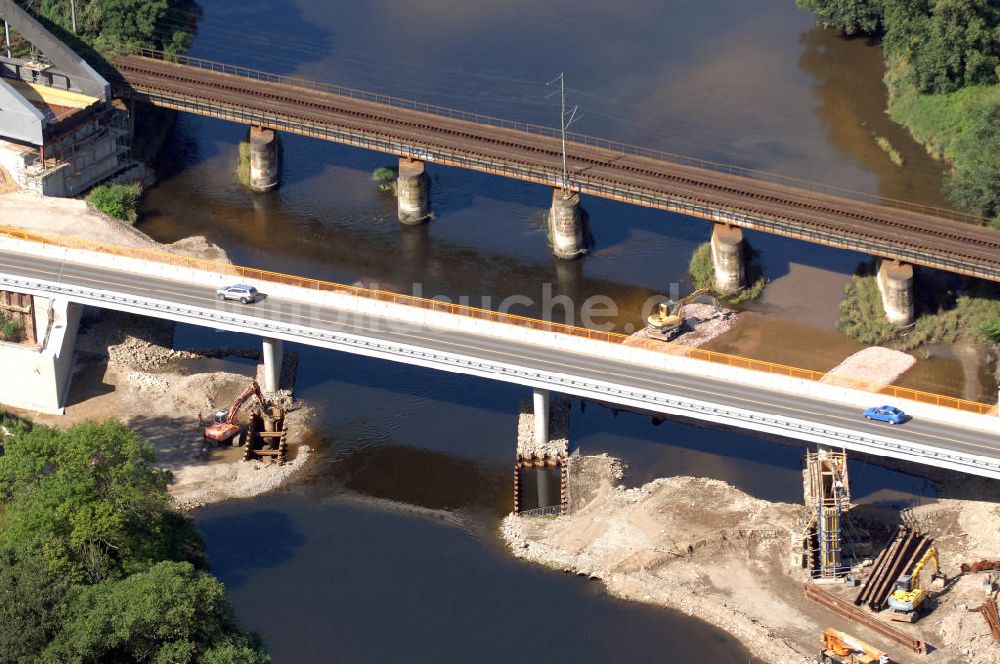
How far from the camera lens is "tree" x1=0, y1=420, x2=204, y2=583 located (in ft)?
319

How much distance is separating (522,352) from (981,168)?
46.1 m

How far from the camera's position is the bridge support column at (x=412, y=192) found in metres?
148

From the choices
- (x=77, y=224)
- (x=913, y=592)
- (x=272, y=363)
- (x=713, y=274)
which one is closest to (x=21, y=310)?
(x=77, y=224)

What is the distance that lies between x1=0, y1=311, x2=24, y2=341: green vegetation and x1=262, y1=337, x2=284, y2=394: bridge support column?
18913 millimetres

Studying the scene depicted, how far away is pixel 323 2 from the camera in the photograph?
654 feet

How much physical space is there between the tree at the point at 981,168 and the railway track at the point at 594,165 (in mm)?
3281

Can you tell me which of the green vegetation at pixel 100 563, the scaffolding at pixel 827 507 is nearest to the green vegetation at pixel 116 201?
the green vegetation at pixel 100 563

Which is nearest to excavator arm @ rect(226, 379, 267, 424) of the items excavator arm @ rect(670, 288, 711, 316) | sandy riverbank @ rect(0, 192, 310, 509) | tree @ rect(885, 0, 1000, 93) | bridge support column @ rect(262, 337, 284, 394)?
bridge support column @ rect(262, 337, 284, 394)

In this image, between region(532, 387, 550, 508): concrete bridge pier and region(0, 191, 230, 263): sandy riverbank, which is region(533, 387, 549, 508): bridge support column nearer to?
region(532, 387, 550, 508): concrete bridge pier

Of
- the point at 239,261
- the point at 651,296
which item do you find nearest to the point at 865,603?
the point at 651,296

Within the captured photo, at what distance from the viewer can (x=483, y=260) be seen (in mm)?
145500

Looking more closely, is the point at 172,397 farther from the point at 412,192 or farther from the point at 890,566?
the point at 890,566

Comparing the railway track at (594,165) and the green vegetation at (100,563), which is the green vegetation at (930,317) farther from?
the green vegetation at (100,563)

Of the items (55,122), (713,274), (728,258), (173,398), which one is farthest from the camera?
(55,122)
